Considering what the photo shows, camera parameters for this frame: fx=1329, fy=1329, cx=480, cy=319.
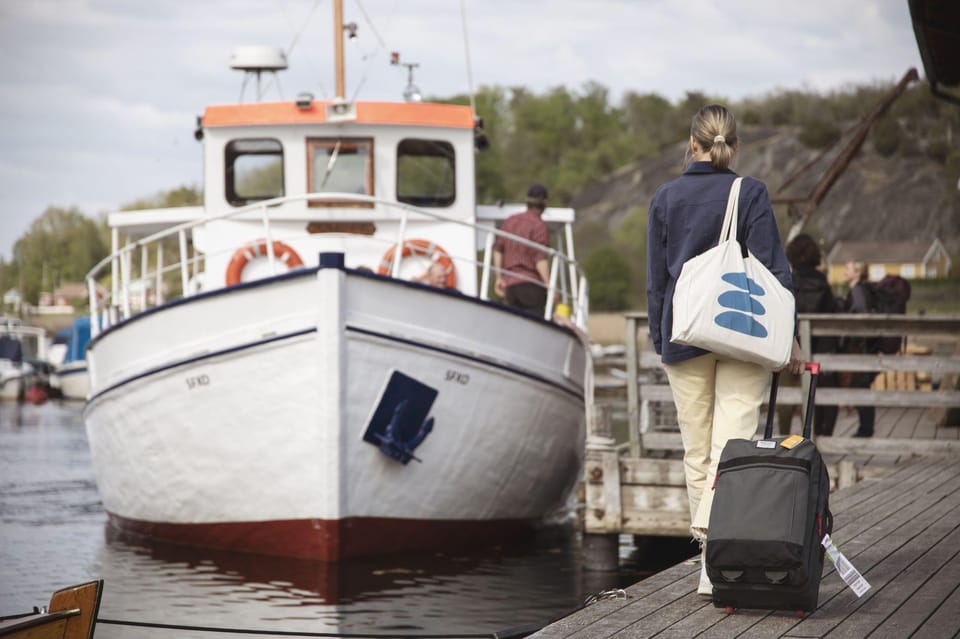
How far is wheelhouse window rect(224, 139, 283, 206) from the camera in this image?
12.6 m

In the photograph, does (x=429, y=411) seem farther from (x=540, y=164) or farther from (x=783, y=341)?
(x=540, y=164)

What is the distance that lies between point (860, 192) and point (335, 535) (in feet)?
303

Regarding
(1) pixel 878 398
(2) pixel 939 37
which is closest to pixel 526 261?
(1) pixel 878 398

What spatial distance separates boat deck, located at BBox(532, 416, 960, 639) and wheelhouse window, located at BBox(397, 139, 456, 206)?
19.0 ft

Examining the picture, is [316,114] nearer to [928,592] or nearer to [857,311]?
[857,311]

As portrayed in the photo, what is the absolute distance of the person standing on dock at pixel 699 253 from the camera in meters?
5.11

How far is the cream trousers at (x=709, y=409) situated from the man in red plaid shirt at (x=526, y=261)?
18.7ft

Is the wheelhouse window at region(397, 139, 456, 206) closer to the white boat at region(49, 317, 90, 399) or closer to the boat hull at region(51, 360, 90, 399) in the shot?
the white boat at region(49, 317, 90, 399)

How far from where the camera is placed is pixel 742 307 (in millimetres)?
4867

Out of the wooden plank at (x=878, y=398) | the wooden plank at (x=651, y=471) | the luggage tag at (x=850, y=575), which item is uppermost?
the wooden plank at (x=878, y=398)

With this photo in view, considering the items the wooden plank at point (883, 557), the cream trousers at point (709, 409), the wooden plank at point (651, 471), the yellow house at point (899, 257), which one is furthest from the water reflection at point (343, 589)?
the yellow house at point (899, 257)

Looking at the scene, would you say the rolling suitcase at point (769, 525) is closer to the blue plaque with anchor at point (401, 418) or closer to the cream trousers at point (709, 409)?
the cream trousers at point (709, 409)

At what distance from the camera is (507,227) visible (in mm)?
11172

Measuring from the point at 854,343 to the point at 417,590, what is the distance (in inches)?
177
